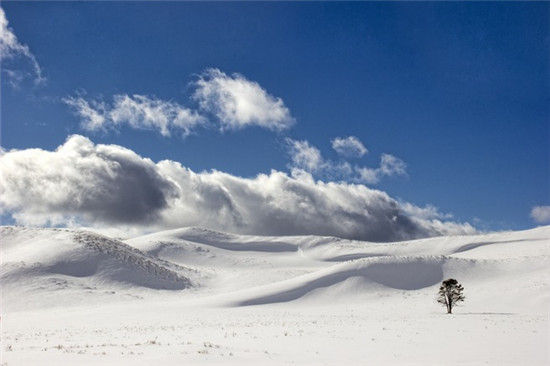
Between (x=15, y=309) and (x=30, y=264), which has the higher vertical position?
(x=30, y=264)

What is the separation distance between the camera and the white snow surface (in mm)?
24500

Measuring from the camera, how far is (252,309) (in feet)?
198

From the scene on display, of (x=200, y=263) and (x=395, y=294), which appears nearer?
(x=395, y=294)

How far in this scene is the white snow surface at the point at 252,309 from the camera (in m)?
24.5

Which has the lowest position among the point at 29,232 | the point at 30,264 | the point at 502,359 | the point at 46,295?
the point at 502,359

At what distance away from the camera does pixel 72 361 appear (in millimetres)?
19766

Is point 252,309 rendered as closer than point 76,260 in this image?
Yes

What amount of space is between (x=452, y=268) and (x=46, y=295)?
66.1 meters

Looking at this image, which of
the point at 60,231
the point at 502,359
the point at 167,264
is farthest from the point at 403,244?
the point at 502,359

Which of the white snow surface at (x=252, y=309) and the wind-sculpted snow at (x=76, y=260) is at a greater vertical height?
the wind-sculpted snow at (x=76, y=260)

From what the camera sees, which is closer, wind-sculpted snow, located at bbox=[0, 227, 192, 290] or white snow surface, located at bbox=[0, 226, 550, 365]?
white snow surface, located at bbox=[0, 226, 550, 365]

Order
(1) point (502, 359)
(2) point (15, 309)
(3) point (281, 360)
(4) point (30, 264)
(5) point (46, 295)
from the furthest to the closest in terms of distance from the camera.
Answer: (4) point (30, 264) → (5) point (46, 295) → (2) point (15, 309) → (1) point (502, 359) → (3) point (281, 360)

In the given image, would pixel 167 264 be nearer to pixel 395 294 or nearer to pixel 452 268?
pixel 395 294

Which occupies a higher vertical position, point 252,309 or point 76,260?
point 76,260
